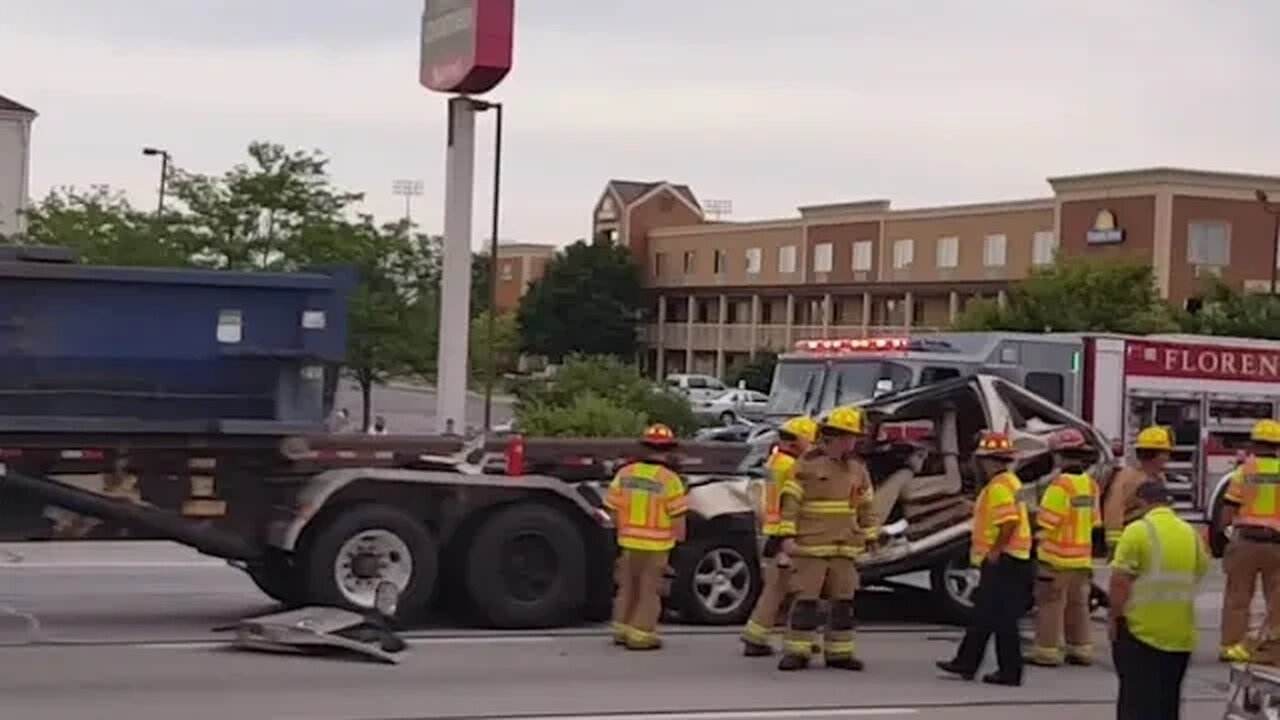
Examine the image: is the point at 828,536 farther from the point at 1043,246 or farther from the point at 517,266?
the point at 517,266

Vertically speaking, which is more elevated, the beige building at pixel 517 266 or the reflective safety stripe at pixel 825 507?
the beige building at pixel 517 266

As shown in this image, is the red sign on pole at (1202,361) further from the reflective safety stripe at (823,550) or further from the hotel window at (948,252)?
the hotel window at (948,252)

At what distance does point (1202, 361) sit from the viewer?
25594 mm

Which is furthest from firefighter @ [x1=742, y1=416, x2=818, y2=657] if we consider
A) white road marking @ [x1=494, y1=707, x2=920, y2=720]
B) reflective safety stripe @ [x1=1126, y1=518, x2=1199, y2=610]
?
reflective safety stripe @ [x1=1126, y1=518, x2=1199, y2=610]

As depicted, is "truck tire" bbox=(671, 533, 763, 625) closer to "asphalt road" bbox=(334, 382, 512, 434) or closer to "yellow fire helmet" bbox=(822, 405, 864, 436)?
"yellow fire helmet" bbox=(822, 405, 864, 436)

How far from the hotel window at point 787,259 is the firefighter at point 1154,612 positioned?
236ft

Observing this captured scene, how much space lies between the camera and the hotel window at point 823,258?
7912 centimetres

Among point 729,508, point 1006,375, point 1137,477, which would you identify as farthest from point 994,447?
point 1006,375

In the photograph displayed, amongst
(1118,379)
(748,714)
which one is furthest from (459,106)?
(748,714)

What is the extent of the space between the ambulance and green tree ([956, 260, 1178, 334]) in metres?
28.2

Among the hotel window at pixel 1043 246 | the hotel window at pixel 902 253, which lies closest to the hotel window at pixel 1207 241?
the hotel window at pixel 1043 246

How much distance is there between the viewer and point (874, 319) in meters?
77.8

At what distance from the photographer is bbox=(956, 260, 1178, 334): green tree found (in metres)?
55.1

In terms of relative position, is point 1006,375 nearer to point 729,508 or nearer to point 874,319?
point 729,508
